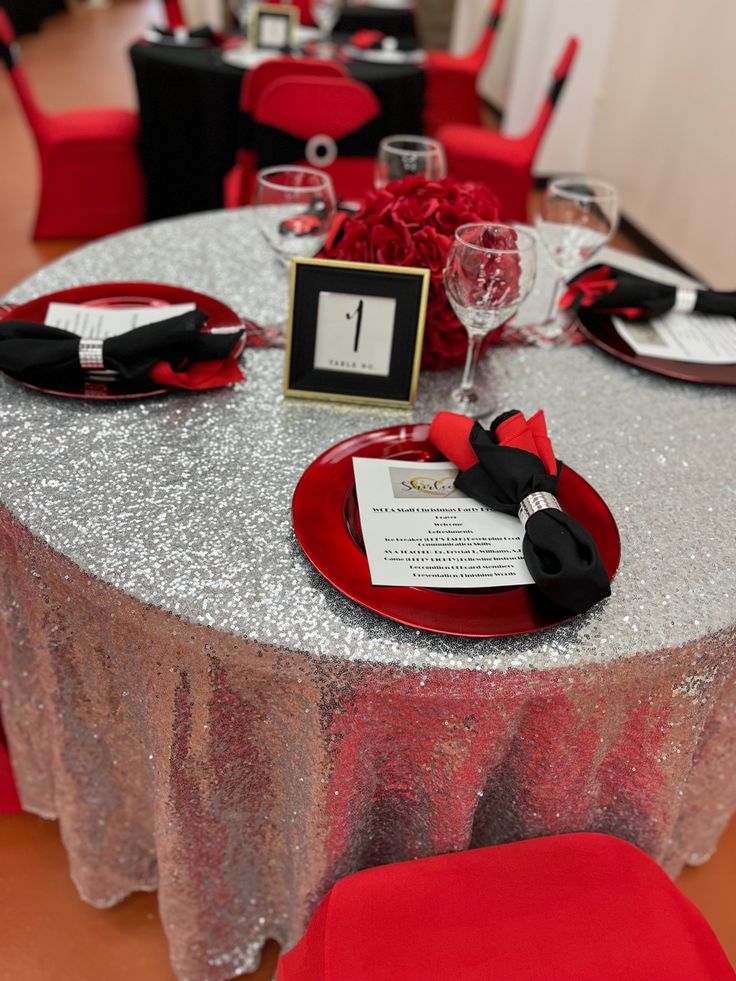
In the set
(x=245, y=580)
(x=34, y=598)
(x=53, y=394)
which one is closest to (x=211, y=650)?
(x=245, y=580)

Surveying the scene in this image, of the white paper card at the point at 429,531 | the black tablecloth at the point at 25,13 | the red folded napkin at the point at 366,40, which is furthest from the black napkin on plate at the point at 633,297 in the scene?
the black tablecloth at the point at 25,13

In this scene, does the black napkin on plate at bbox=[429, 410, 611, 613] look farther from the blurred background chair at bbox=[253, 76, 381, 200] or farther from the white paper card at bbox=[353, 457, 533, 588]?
Answer: the blurred background chair at bbox=[253, 76, 381, 200]

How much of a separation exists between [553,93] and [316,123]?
118cm

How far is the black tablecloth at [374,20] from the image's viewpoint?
4359 mm

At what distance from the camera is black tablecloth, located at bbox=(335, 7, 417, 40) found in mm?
4359

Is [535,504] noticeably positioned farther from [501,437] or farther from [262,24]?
[262,24]

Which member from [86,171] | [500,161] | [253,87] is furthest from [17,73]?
[500,161]

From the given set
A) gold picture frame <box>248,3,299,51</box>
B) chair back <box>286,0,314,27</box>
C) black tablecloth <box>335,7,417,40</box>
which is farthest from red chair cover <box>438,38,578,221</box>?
chair back <box>286,0,314,27</box>

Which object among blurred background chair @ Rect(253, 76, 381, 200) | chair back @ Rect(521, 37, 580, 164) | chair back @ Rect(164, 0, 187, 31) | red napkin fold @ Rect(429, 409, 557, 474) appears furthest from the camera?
chair back @ Rect(164, 0, 187, 31)

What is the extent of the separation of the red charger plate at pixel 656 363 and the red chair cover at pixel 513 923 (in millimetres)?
657

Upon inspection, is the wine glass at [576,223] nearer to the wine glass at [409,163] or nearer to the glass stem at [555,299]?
the glass stem at [555,299]

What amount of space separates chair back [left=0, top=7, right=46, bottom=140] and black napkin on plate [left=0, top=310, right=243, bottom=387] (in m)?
2.50

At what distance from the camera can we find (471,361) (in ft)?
3.63

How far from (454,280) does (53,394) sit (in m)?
0.53
